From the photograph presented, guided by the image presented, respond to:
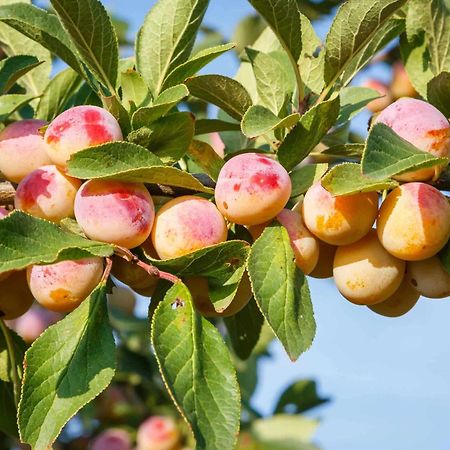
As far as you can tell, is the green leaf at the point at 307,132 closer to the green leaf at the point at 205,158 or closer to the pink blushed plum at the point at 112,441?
the green leaf at the point at 205,158

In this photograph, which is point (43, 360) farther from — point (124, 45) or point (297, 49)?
point (124, 45)

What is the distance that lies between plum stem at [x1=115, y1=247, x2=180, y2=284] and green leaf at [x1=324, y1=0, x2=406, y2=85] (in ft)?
1.00

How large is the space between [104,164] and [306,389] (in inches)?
65.6

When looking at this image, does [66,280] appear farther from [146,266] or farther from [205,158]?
[205,158]

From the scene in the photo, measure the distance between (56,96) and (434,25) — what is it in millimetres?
501

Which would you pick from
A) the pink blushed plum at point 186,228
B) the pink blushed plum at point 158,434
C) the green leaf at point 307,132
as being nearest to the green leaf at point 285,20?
the green leaf at point 307,132

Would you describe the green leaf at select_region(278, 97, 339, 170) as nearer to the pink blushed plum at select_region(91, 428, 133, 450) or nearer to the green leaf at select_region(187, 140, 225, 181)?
the green leaf at select_region(187, 140, 225, 181)

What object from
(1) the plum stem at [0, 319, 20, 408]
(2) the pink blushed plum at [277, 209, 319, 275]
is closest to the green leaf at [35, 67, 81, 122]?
(1) the plum stem at [0, 319, 20, 408]

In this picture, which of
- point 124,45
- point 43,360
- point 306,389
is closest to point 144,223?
point 43,360

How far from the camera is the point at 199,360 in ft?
2.64

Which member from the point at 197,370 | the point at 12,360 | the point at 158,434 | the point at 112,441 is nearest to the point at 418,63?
the point at 197,370

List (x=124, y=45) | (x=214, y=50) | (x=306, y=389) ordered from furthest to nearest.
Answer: (x=124, y=45)
(x=306, y=389)
(x=214, y=50)

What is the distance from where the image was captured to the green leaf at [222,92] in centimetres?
93

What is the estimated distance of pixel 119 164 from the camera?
81cm
